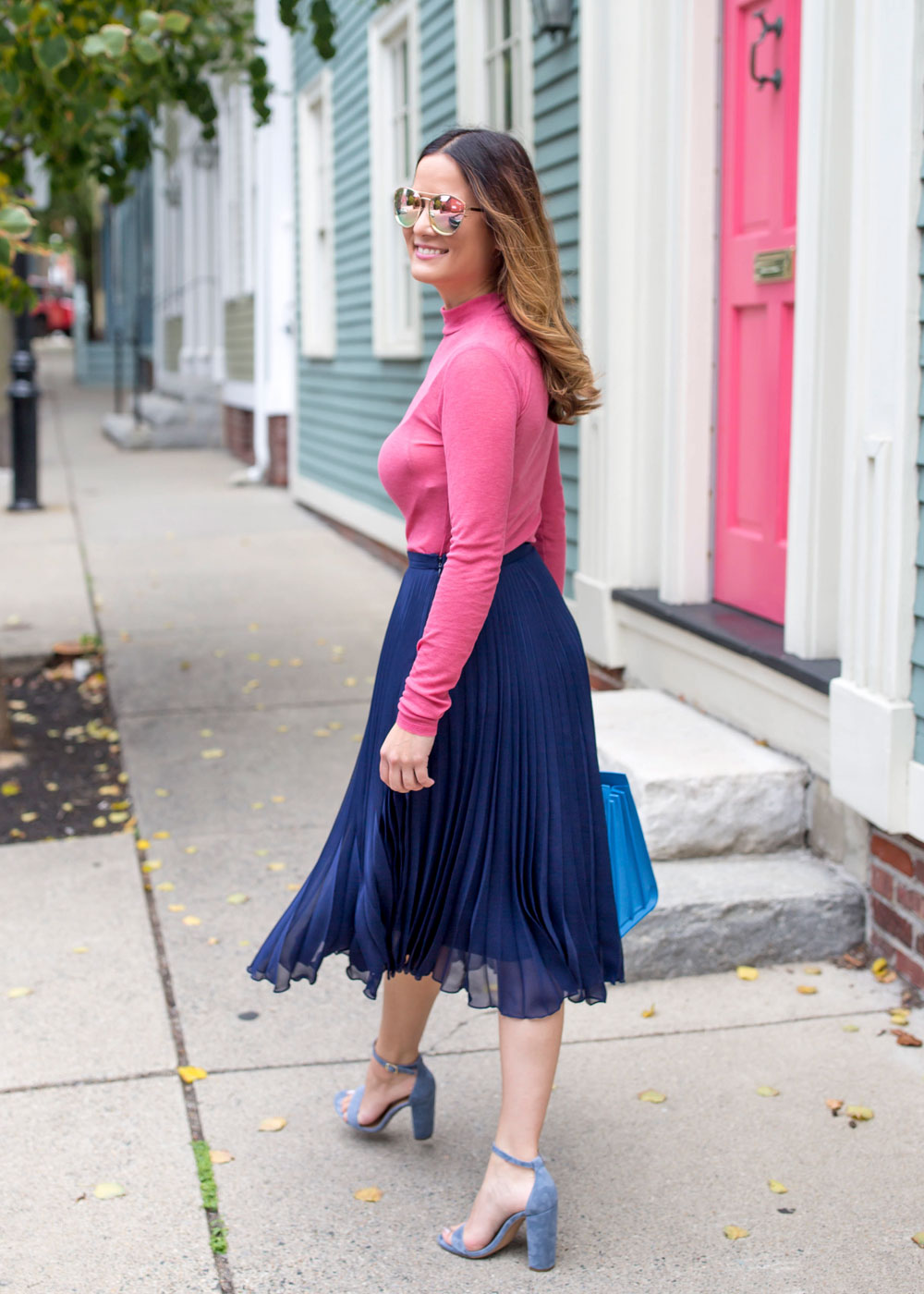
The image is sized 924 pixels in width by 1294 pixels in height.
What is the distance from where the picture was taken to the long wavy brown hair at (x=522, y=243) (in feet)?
8.08

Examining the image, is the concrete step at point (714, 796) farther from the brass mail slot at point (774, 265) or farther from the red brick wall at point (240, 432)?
the red brick wall at point (240, 432)

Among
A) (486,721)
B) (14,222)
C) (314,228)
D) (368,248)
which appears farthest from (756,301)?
(314,228)

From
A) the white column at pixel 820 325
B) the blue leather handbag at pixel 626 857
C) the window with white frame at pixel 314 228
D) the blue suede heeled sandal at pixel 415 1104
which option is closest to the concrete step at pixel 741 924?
the white column at pixel 820 325

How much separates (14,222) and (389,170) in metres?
5.34

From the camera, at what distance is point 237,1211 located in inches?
110

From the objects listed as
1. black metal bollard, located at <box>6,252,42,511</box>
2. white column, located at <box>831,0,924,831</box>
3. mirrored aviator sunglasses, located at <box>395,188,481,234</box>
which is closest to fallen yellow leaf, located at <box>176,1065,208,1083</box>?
white column, located at <box>831,0,924,831</box>

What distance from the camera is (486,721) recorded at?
2568mm

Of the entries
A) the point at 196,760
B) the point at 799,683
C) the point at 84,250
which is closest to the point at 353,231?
the point at 196,760

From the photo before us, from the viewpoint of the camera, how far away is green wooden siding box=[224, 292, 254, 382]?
51.3 ft

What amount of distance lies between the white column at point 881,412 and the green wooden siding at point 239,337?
12.5 metres

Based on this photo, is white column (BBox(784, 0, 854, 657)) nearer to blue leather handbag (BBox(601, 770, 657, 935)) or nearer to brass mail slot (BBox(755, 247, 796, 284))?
brass mail slot (BBox(755, 247, 796, 284))

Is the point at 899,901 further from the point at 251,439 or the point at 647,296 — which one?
the point at 251,439

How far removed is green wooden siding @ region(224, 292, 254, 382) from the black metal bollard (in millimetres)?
3586

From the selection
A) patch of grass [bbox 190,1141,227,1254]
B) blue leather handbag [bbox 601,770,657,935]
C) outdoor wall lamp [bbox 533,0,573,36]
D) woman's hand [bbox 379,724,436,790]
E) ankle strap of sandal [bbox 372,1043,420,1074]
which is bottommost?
patch of grass [bbox 190,1141,227,1254]
